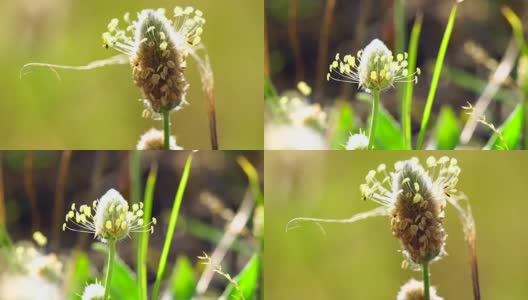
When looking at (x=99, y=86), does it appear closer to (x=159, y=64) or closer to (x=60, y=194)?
(x=60, y=194)

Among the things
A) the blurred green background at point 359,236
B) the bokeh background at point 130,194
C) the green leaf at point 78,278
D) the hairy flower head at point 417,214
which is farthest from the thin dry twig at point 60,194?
the hairy flower head at point 417,214

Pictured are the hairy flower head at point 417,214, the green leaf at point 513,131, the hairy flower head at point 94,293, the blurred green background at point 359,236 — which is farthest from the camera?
the blurred green background at point 359,236

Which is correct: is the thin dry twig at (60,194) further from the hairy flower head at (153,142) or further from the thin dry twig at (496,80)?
the thin dry twig at (496,80)

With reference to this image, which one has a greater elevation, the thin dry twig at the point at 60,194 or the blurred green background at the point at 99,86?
the blurred green background at the point at 99,86

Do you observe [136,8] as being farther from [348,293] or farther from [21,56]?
[348,293]

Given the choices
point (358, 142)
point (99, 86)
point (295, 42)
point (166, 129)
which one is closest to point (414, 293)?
point (358, 142)

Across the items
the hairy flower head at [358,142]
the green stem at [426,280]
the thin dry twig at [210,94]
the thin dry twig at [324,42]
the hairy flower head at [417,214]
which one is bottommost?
the green stem at [426,280]

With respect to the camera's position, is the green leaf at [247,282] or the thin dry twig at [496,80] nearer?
the green leaf at [247,282]
